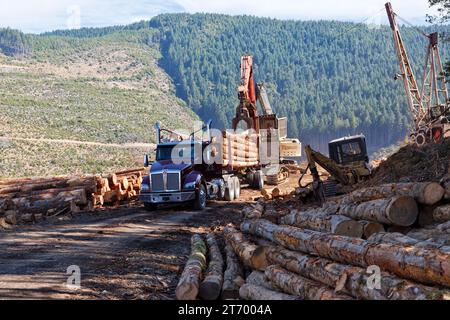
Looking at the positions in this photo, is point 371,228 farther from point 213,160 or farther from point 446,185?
point 213,160

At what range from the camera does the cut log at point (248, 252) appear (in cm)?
882

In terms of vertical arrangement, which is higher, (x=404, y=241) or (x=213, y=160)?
(x=213, y=160)

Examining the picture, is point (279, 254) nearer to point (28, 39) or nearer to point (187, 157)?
point (187, 157)

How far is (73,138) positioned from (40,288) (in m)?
66.2

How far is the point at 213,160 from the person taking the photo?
73.3 feet

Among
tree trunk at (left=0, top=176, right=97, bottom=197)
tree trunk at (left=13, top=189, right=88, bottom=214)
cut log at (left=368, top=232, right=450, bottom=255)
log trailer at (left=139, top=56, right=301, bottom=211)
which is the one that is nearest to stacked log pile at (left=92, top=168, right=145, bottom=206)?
tree trunk at (left=0, top=176, right=97, bottom=197)

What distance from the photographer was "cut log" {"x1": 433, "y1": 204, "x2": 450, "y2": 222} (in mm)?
9578

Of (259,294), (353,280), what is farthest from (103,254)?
(353,280)

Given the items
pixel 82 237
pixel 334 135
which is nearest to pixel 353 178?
pixel 82 237

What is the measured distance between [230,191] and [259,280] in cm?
1520

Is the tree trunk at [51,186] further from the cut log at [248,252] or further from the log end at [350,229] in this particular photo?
the log end at [350,229]

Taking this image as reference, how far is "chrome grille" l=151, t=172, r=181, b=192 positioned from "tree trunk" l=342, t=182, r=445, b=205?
8.46 m

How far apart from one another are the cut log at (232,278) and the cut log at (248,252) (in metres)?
0.13
